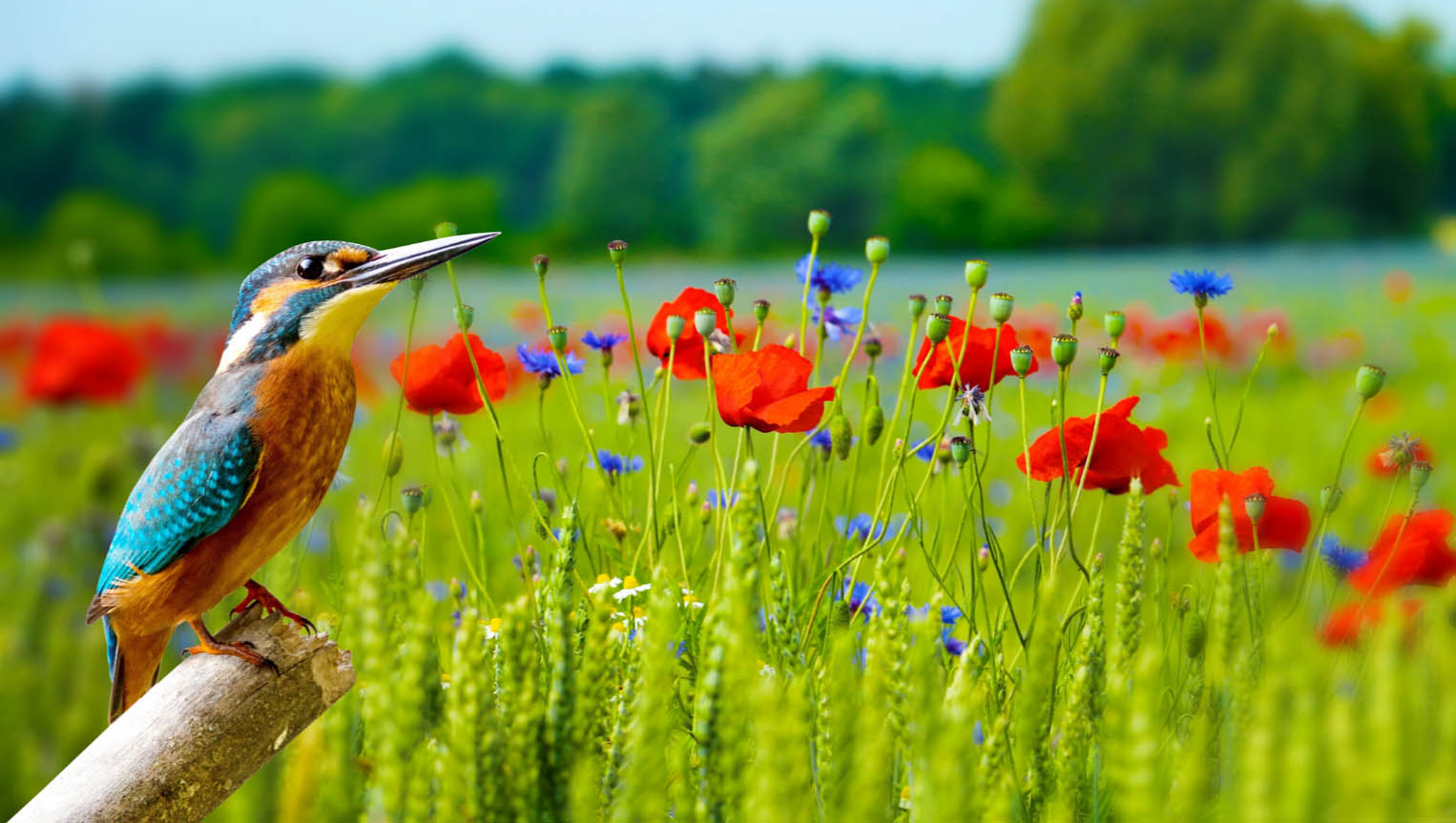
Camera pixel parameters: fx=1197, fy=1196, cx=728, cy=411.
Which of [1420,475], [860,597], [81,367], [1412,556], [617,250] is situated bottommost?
[860,597]

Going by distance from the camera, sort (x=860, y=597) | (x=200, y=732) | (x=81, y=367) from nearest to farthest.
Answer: (x=200, y=732), (x=860, y=597), (x=81, y=367)

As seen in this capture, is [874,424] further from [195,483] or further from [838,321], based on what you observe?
[195,483]

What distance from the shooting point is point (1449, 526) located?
1.48m

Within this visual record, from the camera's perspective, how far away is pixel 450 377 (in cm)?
152

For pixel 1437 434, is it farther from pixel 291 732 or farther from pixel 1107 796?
pixel 291 732

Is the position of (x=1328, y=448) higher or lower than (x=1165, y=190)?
lower

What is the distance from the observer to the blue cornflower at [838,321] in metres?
1.63

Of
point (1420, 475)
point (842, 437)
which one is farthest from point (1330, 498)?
point (842, 437)

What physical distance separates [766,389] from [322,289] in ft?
1.55

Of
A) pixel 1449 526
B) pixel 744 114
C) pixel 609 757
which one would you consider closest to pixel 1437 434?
pixel 1449 526

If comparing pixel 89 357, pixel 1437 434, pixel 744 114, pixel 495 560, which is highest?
pixel 744 114

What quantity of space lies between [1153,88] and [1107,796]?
14520 millimetres

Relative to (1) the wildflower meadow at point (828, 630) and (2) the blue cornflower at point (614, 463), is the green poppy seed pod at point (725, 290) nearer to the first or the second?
(1) the wildflower meadow at point (828, 630)

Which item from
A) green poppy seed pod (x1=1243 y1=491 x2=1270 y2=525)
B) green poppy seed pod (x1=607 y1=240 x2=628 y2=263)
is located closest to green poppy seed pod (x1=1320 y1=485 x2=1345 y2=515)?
green poppy seed pod (x1=1243 y1=491 x2=1270 y2=525)
